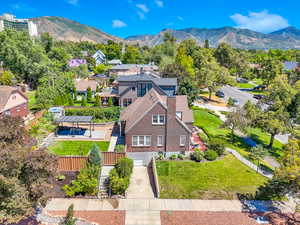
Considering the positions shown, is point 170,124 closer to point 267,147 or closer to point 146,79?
point 267,147

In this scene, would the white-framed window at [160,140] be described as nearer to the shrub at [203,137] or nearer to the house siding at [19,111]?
the shrub at [203,137]

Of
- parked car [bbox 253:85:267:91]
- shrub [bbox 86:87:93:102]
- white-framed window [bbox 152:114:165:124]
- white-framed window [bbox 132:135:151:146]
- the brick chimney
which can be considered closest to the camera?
the brick chimney

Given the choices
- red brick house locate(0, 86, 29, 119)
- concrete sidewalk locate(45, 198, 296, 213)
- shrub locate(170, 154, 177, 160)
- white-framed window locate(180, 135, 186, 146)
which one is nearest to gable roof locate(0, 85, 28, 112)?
red brick house locate(0, 86, 29, 119)

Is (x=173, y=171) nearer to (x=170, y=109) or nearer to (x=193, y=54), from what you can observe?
(x=170, y=109)

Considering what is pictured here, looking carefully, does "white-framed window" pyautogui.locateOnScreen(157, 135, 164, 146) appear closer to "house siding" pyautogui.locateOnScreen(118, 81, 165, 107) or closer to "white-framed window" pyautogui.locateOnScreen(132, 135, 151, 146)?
"white-framed window" pyautogui.locateOnScreen(132, 135, 151, 146)

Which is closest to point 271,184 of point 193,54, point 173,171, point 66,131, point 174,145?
point 173,171

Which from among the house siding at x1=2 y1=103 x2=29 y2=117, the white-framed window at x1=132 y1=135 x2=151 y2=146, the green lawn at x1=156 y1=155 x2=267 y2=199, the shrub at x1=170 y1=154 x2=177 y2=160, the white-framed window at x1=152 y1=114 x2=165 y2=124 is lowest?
the green lawn at x1=156 y1=155 x2=267 y2=199

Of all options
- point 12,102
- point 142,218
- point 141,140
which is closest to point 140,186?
point 142,218
